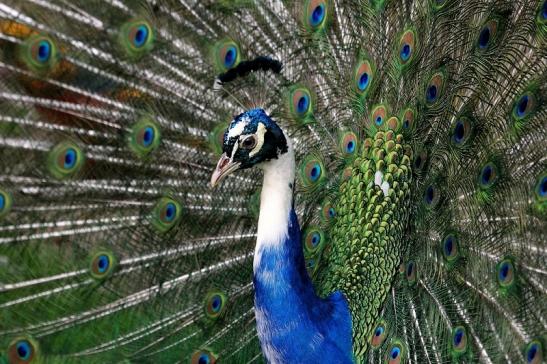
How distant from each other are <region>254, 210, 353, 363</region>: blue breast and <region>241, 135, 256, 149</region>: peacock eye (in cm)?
23

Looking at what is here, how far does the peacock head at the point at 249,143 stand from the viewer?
6.37 ft

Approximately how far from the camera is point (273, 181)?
210 centimetres

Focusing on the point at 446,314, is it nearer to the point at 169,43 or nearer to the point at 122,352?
the point at 122,352

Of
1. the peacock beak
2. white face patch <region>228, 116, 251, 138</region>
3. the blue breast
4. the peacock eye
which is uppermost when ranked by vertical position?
white face patch <region>228, 116, 251, 138</region>

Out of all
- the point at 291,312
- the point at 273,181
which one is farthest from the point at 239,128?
the point at 291,312

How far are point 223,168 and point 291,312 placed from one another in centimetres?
48

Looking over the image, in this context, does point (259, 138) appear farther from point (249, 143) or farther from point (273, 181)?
point (273, 181)

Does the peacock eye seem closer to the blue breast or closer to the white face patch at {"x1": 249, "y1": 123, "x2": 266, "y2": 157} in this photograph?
the white face patch at {"x1": 249, "y1": 123, "x2": 266, "y2": 157}

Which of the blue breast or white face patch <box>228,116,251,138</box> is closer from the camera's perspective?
white face patch <box>228,116,251,138</box>

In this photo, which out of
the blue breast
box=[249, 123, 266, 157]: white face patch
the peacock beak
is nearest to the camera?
the peacock beak

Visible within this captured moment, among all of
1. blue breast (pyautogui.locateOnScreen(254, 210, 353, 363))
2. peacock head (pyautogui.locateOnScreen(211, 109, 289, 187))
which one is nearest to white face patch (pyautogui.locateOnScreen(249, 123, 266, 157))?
peacock head (pyautogui.locateOnScreen(211, 109, 289, 187))

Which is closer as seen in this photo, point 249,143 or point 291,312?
point 249,143

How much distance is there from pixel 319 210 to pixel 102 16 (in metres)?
0.88

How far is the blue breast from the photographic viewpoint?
7.09 feet
